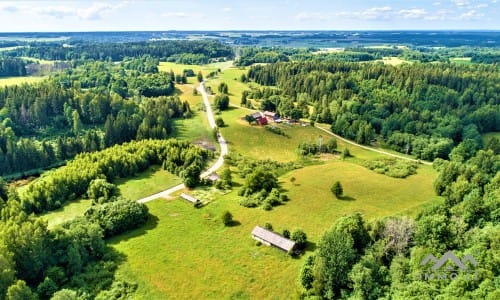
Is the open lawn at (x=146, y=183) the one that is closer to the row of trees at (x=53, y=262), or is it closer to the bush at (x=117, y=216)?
the bush at (x=117, y=216)

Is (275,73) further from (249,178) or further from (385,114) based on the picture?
(249,178)

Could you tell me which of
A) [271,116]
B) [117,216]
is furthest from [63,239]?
[271,116]

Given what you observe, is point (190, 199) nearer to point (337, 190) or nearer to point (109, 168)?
point (109, 168)

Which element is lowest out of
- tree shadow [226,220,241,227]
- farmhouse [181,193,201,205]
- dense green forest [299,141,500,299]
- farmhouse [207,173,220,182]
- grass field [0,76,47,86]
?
tree shadow [226,220,241,227]

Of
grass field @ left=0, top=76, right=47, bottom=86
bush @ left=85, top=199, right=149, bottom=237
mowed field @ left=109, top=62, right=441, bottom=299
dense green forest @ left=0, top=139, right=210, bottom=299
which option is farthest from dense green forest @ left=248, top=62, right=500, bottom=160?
grass field @ left=0, top=76, right=47, bottom=86

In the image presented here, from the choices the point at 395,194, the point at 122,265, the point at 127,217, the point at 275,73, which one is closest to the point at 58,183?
the point at 127,217

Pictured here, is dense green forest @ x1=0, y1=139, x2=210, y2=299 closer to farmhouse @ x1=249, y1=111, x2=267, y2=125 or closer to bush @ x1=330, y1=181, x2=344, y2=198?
bush @ x1=330, y1=181, x2=344, y2=198
